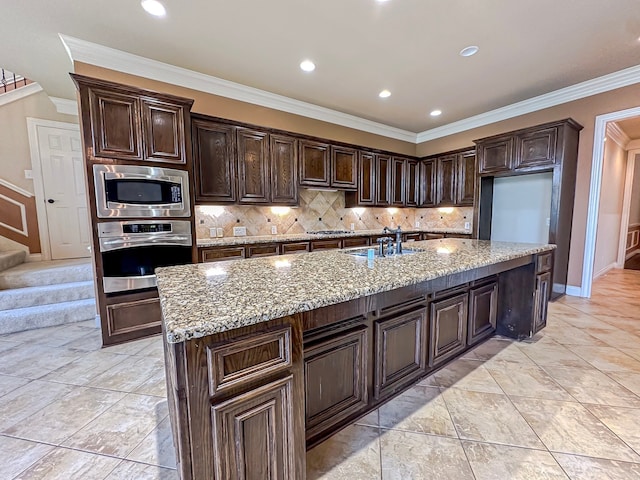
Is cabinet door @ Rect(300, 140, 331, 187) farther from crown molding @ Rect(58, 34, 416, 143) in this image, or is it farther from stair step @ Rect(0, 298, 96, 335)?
stair step @ Rect(0, 298, 96, 335)

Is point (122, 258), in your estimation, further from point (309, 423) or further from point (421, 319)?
point (421, 319)

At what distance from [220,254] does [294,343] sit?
2.40m

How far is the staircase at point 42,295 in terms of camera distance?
9.59ft

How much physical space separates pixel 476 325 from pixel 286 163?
2.98 m

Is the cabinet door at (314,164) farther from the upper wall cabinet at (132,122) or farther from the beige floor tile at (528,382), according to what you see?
the beige floor tile at (528,382)

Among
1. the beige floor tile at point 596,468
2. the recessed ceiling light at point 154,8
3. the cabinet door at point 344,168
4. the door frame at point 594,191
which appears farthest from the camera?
the cabinet door at point 344,168

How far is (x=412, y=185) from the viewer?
5.43 meters

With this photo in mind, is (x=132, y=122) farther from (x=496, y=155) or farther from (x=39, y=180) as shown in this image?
(x=496, y=155)

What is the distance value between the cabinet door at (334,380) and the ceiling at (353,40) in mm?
2559

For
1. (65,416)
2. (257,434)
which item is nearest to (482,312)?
(257,434)

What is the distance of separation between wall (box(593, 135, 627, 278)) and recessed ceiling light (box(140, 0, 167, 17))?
19.4 ft

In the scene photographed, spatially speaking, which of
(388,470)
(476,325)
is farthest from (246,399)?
(476,325)

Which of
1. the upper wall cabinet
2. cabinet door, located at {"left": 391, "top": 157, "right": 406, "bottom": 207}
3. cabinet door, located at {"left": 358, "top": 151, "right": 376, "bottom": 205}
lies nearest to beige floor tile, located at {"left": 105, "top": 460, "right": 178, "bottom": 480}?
the upper wall cabinet

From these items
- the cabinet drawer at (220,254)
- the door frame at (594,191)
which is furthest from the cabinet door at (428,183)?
the cabinet drawer at (220,254)
